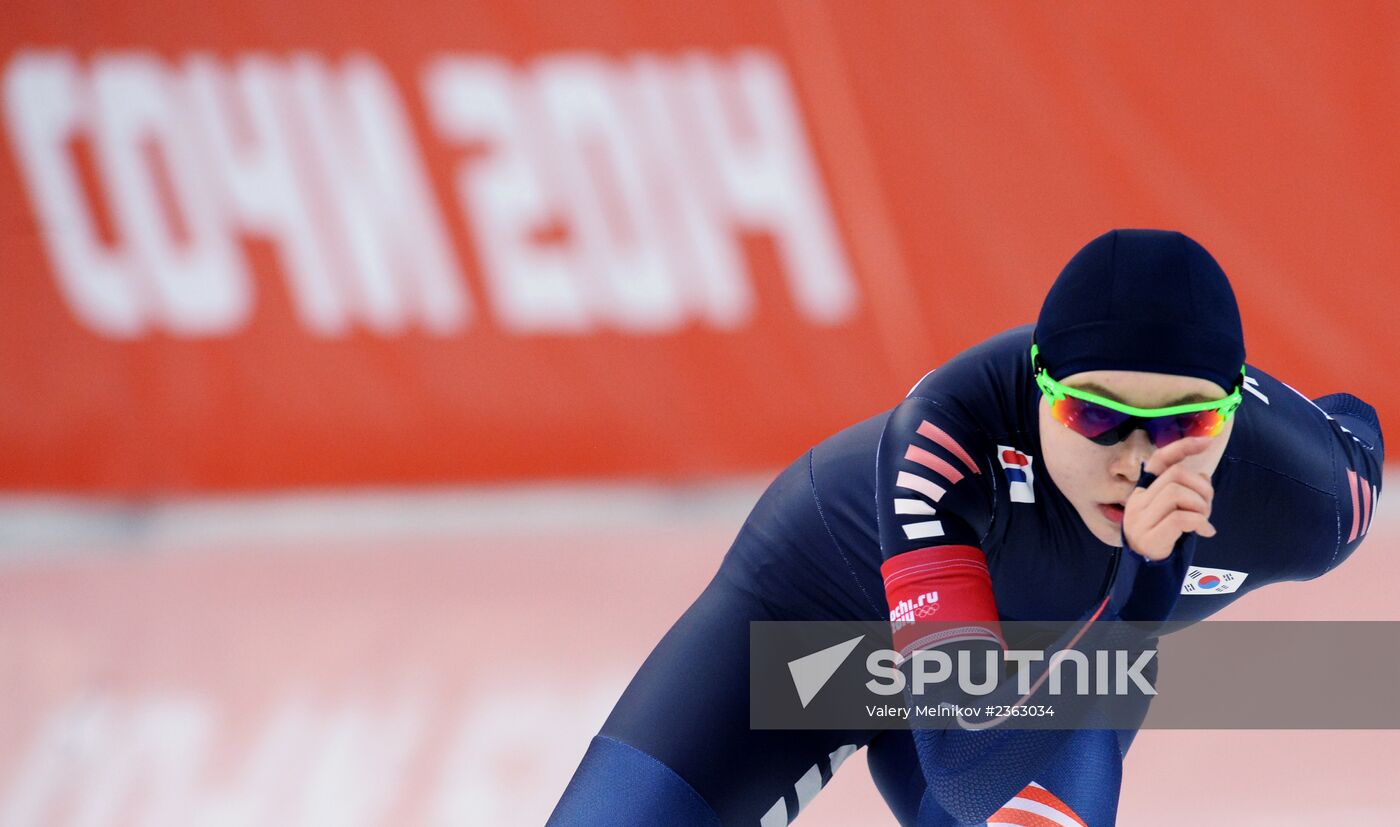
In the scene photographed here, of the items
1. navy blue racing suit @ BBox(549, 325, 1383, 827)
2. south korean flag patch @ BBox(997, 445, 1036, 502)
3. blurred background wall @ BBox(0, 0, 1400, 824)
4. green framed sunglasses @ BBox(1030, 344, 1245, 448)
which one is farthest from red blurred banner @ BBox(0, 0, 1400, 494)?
green framed sunglasses @ BBox(1030, 344, 1245, 448)

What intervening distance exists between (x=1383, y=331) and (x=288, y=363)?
4.37 metres

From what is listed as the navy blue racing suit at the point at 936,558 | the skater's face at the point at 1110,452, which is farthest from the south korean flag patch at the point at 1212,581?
the skater's face at the point at 1110,452

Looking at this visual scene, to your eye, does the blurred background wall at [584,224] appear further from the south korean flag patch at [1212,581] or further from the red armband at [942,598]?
the red armband at [942,598]

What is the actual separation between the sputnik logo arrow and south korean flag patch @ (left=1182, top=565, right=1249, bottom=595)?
555 millimetres

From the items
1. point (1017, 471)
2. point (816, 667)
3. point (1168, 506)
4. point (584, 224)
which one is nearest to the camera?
point (1168, 506)

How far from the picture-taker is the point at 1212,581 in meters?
2.41

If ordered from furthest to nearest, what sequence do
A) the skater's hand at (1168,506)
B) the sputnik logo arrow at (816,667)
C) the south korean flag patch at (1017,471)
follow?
1. the sputnik logo arrow at (816,667)
2. the south korean flag patch at (1017,471)
3. the skater's hand at (1168,506)

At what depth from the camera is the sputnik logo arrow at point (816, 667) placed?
256 cm

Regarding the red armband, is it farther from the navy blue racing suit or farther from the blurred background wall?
the blurred background wall

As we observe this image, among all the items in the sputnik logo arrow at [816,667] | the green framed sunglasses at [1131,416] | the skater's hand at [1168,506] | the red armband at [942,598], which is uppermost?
the green framed sunglasses at [1131,416]

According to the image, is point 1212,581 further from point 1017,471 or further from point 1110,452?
point 1110,452

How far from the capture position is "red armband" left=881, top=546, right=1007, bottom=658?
206 cm

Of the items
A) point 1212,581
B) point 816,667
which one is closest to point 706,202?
point 816,667

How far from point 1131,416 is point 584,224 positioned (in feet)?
14.9
